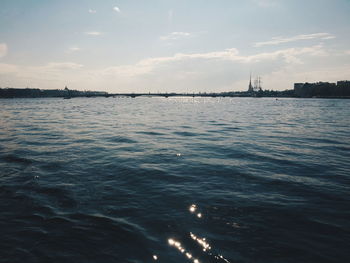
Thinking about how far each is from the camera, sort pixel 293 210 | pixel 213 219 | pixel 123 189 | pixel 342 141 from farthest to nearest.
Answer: pixel 342 141 < pixel 123 189 < pixel 293 210 < pixel 213 219

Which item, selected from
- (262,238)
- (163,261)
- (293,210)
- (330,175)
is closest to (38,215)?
(163,261)

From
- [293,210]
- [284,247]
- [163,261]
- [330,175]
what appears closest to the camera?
[163,261]

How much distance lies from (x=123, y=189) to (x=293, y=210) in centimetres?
677

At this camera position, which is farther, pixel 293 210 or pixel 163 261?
pixel 293 210

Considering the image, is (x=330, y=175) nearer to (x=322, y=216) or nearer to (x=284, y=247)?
(x=322, y=216)

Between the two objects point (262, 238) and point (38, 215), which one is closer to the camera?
point (262, 238)

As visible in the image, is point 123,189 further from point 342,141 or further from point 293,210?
point 342,141

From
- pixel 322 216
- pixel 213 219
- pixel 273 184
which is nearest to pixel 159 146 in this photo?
pixel 273 184

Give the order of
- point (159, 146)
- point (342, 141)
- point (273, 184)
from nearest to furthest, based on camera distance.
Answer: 1. point (273, 184)
2. point (159, 146)
3. point (342, 141)

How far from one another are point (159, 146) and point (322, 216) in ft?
41.3

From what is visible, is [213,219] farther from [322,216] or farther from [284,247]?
[322,216]

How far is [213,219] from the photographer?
696 cm

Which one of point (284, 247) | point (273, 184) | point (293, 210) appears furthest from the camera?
point (273, 184)

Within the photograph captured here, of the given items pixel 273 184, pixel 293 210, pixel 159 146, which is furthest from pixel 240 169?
pixel 159 146
